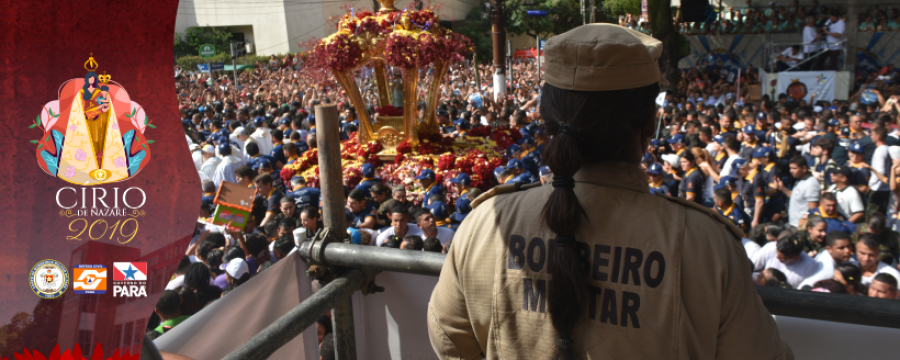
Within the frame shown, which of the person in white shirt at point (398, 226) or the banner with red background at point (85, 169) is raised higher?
the banner with red background at point (85, 169)

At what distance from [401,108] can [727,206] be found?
6.33 m

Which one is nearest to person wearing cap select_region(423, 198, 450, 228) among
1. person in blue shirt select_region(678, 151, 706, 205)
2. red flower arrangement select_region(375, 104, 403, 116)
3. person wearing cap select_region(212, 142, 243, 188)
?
person in blue shirt select_region(678, 151, 706, 205)

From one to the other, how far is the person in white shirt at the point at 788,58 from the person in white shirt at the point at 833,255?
1641 cm

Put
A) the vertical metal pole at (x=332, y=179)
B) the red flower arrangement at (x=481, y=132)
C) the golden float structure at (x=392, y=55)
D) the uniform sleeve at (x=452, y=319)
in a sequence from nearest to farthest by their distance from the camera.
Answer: the uniform sleeve at (x=452, y=319), the vertical metal pole at (x=332, y=179), the golden float structure at (x=392, y=55), the red flower arrangement at (x=481, y=132)

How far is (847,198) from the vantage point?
Result: 6.01 metres

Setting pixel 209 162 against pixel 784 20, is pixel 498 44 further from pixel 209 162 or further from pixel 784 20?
pixel 784 20

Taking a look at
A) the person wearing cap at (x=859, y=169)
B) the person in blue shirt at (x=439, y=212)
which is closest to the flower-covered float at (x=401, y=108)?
the person in blue shirt at (x=439, y=212)

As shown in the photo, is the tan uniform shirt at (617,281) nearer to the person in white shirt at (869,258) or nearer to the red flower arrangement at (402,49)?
the person in white shirt at (869,258)

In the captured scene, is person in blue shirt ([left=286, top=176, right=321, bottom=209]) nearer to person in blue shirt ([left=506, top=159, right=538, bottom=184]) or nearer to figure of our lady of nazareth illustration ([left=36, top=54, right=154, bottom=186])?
person in blue shirt ([left=506, top=159, right=538, bottom=184])

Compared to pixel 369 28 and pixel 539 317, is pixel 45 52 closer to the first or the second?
pixel 539 317

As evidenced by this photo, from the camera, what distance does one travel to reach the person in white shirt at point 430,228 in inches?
223

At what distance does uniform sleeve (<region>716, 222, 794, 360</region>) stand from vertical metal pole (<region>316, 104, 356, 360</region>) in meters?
1.55

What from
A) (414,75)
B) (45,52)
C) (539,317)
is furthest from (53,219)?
(414,75)

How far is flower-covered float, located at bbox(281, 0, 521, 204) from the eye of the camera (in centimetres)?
935
